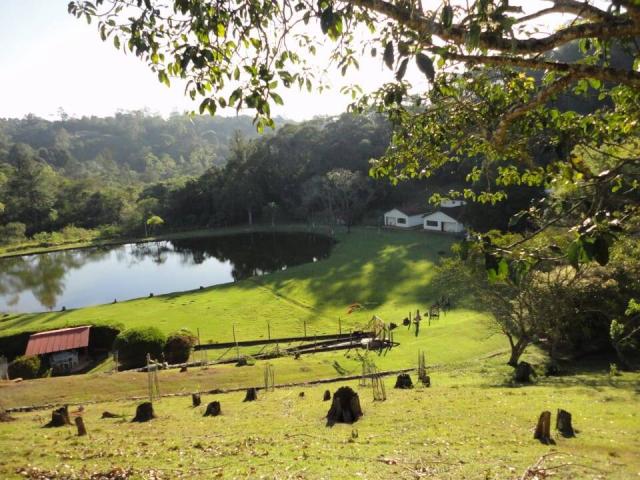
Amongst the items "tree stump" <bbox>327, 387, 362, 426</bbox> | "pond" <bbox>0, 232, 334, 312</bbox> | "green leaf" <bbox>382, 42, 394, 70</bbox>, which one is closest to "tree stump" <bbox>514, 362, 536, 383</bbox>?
"tree stump" <bbox>327, 387, 362, 426</bbox>

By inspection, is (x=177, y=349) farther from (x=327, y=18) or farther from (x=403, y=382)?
(x=327, y=18)

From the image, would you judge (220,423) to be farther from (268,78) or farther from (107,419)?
(268,78)

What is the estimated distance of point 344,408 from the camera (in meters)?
12.7

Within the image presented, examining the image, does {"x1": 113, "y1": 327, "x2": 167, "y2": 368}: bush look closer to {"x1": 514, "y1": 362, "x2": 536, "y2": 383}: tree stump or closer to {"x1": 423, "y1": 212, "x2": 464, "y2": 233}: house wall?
{"x1": 514, "y1": 362, "x2": 536, "y2": 383}: tree stump

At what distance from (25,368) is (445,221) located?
4883cm

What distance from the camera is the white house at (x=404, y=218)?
65.9 meters

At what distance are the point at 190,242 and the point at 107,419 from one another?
59684 mm

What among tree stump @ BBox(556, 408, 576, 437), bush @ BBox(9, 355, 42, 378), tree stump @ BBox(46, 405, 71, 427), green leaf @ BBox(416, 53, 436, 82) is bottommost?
bush @ BBox(9, 355, 42, 378)

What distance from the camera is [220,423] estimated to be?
13.4 metres

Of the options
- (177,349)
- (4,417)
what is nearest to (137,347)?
(177,349)

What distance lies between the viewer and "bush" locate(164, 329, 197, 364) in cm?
2509

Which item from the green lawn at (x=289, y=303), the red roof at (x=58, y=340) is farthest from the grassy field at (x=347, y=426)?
the red roof at (x=58, y=340)

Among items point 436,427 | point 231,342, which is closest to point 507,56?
point 436,427

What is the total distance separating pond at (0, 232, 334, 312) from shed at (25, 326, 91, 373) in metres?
17.1
